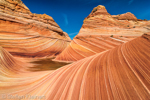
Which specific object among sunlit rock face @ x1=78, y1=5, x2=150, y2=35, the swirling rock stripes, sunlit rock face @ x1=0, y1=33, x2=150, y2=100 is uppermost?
sunlit rock face @ x1=78, y1=5, x2=150, y2=35

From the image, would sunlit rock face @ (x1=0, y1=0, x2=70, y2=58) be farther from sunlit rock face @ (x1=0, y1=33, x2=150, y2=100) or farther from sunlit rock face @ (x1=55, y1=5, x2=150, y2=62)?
sunlit rock face @ (x1=0, y1=33, x2=150, y2=100)

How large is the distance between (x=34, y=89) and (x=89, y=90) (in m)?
0.75

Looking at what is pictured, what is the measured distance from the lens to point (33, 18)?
5941mm

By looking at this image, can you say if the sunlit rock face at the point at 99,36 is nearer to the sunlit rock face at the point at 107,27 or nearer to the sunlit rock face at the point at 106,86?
the sunlit rock face at the point at 107,27

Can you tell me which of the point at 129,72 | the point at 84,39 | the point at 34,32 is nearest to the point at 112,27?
the point at 84,39

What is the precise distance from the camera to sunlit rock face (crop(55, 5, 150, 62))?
3.43m

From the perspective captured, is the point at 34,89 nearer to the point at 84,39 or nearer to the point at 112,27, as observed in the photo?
the point at 84,39

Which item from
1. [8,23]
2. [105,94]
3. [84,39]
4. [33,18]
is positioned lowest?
[105,94]

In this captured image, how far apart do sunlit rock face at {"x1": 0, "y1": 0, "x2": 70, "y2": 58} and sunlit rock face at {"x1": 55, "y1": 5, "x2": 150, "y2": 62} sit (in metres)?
1.68

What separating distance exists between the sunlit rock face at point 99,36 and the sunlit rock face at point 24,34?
1683 millimetres

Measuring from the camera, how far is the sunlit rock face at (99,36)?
343 cm

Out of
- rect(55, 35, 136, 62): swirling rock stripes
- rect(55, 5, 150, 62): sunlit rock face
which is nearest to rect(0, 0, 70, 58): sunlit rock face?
rect(55, 5, 150, 62): sunlit rock face

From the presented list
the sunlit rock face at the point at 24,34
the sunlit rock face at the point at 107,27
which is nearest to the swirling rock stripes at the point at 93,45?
the sunlit rock face at the point at 107,27

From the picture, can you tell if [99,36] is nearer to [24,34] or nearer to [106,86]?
[106,86]
